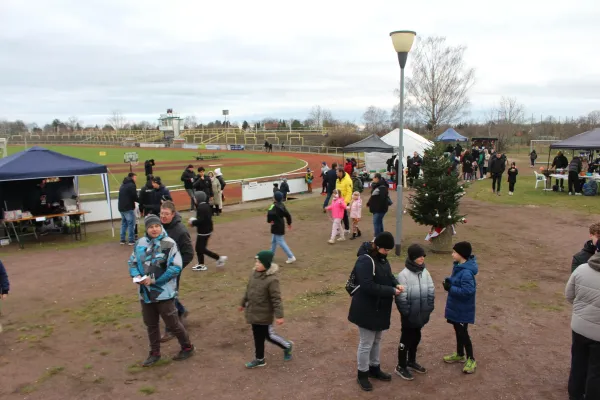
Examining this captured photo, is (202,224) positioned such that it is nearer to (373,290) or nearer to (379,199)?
(379,199)

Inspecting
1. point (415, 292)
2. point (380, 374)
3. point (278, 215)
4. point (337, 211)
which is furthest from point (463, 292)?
point (337, 211)

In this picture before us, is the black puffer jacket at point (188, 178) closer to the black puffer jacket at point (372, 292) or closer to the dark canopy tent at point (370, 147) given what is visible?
the dark canopy tent at point (370, 147)

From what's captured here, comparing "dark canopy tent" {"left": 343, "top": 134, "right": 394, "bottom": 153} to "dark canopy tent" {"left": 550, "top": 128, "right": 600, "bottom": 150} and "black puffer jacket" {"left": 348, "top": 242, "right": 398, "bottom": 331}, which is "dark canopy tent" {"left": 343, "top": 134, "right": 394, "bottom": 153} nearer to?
"dark canopy tent" {"left": 550, "top": 128, "right": 600, "bottom": 150}

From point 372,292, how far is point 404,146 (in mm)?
19686

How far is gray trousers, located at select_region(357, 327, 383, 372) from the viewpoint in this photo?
14.3 ft

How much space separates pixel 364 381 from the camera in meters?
4.53

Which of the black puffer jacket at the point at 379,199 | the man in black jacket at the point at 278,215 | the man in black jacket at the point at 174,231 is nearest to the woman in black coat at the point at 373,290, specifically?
the man in black jacket at the point at 174,231

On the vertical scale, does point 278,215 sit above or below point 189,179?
below

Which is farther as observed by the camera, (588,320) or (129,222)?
(129,222)

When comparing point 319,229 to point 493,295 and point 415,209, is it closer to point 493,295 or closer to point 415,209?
point 415,209

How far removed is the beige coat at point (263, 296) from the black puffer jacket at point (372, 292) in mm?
897

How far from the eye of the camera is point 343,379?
4777 mm

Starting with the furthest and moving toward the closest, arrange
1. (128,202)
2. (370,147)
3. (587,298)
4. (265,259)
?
(370,147), (128,202), (265,259), (587,298)

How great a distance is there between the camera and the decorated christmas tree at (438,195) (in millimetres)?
9367
